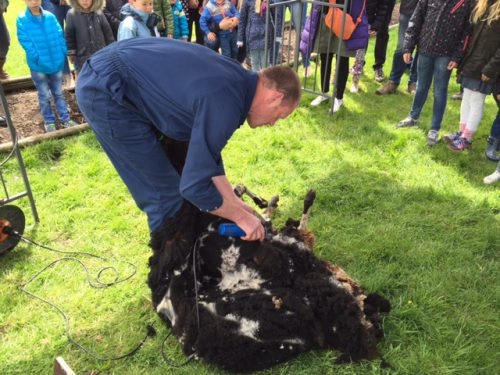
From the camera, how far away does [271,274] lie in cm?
284

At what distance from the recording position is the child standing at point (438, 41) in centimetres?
488

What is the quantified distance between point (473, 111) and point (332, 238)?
9.04 feet

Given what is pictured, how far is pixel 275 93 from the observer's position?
2.44m

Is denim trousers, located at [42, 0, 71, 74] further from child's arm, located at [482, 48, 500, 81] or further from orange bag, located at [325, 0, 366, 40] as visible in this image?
child's arm, located at [482, 48, 500, 81]

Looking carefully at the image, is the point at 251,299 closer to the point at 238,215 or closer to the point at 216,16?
the point at 238,215

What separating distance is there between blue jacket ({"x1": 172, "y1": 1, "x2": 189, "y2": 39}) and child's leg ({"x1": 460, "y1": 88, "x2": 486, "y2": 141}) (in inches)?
181

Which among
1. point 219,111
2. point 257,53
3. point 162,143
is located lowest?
point 257,53

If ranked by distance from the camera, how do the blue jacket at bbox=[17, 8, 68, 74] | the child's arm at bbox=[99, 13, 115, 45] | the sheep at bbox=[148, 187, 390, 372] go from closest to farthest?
the sheep at bbox=[148, 187, 390, 372] < the blue jacket at bbox=[17, 8, 68, 74] < the child's arm at bbox=[99, 13, 115, 45]

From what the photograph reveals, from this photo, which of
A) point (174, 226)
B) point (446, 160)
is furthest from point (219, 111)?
point (446, 160)

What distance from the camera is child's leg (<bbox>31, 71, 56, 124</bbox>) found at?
18.3ft

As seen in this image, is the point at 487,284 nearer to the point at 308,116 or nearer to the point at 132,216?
the point at 132,216

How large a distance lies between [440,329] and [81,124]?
16.2 ft

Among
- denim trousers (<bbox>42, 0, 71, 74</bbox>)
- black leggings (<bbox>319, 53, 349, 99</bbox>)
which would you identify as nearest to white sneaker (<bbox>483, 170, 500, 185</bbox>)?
black leggings (<bbox>319, 53, 349, 99</bbox>)

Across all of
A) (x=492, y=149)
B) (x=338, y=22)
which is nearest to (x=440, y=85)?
(x=492, y=149)
